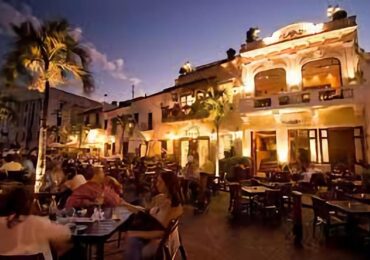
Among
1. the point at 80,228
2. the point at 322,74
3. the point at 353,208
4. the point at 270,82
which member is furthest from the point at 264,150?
the point at 80,228

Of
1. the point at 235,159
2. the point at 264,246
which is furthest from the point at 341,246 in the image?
the point at 235,159

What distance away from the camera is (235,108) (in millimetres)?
17766

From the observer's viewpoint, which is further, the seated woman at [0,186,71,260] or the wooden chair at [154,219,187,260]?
the wooden chair at [154,219,187,260]

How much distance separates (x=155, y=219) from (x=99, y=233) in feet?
2.28

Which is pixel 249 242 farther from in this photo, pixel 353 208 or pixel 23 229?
pixel 23 229

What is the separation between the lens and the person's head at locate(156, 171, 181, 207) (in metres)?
3.66

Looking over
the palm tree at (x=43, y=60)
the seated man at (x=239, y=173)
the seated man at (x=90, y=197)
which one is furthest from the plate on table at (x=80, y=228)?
the seated man at (x=239, y=173)

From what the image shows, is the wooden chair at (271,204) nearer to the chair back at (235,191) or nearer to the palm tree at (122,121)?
the chair back at (235,191)

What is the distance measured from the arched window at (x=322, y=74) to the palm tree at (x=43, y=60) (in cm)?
1151

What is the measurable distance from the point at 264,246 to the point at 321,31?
1280 cm

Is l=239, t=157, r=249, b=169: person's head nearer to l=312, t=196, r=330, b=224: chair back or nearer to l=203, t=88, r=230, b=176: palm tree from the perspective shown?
l=203, t=88, r=230, b=176: palm tree

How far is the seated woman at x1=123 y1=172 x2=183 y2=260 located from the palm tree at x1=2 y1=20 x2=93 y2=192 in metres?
6.32

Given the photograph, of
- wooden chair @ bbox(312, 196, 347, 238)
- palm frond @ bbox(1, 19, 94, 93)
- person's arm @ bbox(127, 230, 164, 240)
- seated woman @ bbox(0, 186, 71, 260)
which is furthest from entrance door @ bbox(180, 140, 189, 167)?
seated woman @ bbox(0, 186, 71, 260)

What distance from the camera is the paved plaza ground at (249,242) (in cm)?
514
